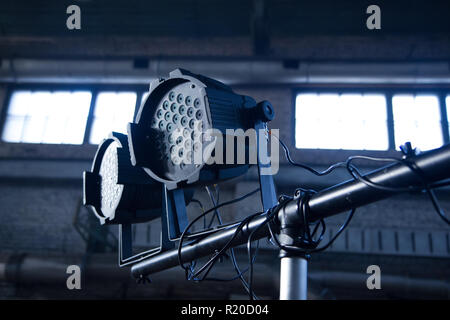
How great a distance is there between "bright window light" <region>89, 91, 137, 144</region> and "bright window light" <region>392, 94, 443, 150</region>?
4078 mm

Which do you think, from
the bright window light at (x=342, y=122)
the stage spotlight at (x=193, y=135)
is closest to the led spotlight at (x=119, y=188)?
the stage spotlight at (x=193, y=135)

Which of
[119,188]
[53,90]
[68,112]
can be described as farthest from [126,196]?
[53,90]

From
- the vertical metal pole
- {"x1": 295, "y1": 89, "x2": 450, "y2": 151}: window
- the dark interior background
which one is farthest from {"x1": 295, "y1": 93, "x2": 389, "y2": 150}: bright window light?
the vertical metal pole

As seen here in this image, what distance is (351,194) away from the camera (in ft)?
2.11

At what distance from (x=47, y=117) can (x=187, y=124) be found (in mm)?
6733

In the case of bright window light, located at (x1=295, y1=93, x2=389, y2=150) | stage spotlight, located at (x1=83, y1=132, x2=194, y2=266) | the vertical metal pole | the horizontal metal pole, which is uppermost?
bright window light, located at (x1=295, y1=93, x2=389, y2=150)

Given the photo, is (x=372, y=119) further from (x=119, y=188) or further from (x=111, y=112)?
(x=119, y=188)

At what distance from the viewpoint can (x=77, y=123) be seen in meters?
6.82

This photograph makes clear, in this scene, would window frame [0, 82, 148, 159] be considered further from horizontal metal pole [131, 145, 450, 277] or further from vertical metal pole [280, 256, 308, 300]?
vertical metal pole [280, 256, 308, 300]

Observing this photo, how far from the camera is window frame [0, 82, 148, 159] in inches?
258

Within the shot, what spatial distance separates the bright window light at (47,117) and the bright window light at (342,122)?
11.5ft

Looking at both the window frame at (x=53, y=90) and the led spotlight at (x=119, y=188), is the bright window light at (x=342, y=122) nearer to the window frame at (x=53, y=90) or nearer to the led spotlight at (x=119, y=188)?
the window frame at (x=53, y=90)

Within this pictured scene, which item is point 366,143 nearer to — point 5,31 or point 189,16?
point 189,16

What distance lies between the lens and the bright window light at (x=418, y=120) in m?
6.03
